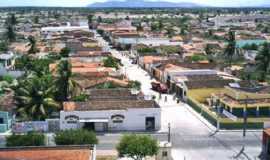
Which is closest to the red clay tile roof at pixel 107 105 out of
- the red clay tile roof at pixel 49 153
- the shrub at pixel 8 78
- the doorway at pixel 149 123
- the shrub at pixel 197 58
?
the doorway at pixel 149 123

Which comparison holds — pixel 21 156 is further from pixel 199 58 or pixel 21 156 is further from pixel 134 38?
pixel 134 38

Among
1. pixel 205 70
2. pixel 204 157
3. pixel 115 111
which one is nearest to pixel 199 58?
pixel 205 70

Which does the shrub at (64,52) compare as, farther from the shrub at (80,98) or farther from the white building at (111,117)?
the white building at (111,117)

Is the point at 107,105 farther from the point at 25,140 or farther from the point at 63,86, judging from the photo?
the point at 25,140

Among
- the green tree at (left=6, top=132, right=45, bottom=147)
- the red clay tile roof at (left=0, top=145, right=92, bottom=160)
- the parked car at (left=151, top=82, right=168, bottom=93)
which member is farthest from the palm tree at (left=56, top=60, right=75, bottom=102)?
the red clay tile roof at (left=0, top=145, right=92, bottom=160)

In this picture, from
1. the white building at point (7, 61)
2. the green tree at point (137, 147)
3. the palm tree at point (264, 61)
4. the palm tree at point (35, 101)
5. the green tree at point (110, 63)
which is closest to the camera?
the green tree at point (137, 147)

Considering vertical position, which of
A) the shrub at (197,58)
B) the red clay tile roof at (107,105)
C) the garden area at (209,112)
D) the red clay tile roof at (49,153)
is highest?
the red clay tile roof at (49,153)

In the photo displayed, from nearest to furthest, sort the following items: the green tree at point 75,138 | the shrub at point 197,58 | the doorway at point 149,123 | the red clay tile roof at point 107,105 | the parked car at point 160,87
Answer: the green tree at point 75,138, the red clay tile roof at point 107,105, the doorway at point 149,123, the parked car at point 160,87, the shrub at point 197,58

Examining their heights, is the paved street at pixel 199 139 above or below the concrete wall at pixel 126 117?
below

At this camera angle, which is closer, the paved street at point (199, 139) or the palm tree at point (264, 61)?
the paved street at point (199, 139)
